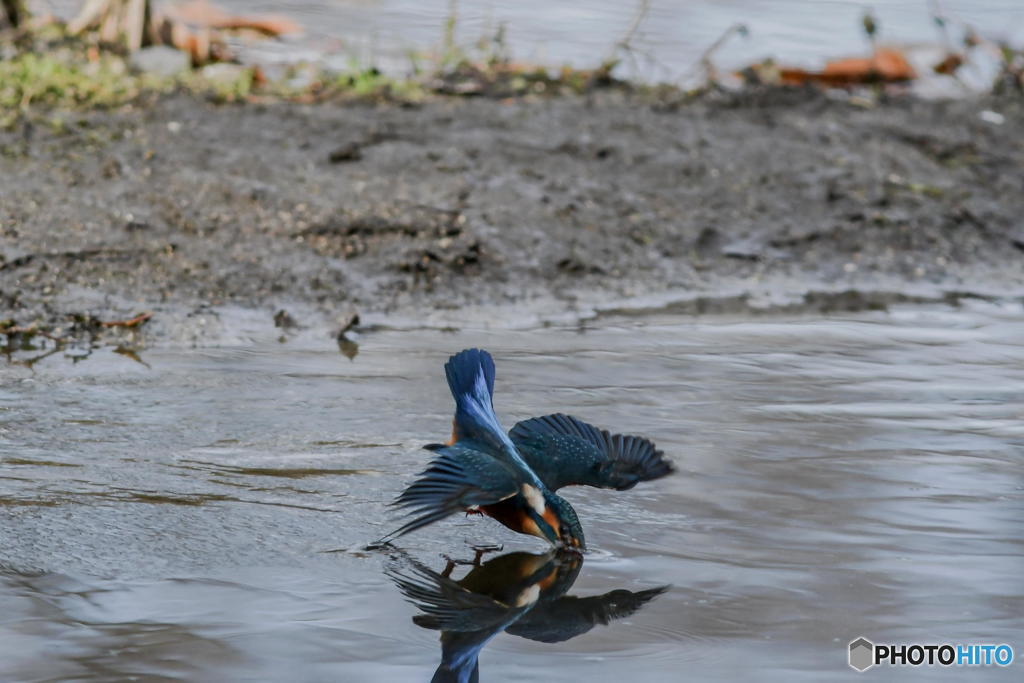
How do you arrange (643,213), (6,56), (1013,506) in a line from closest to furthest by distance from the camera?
(1013,506) < (643,213) < (6,56)

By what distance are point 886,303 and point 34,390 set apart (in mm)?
3098

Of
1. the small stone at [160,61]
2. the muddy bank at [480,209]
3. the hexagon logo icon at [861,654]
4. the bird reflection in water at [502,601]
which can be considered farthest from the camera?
the small stone at [160,61]

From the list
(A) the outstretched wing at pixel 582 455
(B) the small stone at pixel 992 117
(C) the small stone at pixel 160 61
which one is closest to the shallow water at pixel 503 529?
(A) the outstretched wing at pixel 582 455

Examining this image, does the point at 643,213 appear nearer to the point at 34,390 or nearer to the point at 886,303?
the point at 886,303

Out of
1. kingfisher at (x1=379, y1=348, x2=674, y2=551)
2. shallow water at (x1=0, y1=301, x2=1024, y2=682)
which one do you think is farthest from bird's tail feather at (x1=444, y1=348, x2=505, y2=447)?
shallow water at (x1=0, y1=301, x2=1024, y2=682)

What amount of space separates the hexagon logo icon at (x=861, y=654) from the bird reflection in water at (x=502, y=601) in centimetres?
39

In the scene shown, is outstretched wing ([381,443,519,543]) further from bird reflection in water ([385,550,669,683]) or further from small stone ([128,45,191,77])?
small stone ([128,45,191,77])

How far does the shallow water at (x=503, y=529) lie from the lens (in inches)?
91.4

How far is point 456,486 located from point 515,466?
0.20 m

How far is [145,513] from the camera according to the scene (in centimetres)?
285

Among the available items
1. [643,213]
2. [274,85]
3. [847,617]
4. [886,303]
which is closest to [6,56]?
[274,85]

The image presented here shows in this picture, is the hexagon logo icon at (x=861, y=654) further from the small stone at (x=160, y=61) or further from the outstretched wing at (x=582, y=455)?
the small stone at (x=160, y=61)

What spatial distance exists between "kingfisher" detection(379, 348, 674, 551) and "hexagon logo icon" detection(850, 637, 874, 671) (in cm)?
58

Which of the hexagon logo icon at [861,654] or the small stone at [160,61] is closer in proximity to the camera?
the hexagon logo icon at [861,654]
